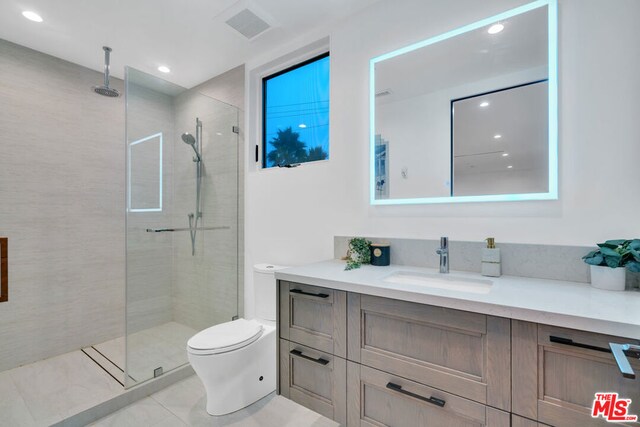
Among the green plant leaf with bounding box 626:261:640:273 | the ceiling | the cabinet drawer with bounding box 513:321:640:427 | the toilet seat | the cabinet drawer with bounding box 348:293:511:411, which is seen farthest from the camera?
the ceiling

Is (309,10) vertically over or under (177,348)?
over

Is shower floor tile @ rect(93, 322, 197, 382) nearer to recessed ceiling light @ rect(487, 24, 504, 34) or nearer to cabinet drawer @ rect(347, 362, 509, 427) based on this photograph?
cabinet drawer @ rect(347, 362, 509, 427)

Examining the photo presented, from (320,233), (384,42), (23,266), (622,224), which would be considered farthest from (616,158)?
(23,266)

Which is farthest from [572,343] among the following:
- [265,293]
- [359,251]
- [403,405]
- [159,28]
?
[159,28]

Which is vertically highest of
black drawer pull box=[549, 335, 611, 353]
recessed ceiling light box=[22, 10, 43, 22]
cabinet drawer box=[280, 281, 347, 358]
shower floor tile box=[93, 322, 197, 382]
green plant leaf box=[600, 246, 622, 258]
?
recessed ceiling light box=[22, 10, 43, 22]

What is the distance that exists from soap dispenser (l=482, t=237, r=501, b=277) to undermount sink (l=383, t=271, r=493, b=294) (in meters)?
0.07

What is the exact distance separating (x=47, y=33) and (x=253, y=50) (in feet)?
4.87

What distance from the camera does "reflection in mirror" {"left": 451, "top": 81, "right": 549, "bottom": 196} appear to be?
1.41 metres

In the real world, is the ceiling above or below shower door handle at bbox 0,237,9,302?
above

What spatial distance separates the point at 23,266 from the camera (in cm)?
234

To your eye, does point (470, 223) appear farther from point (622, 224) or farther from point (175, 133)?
point (175, 133)

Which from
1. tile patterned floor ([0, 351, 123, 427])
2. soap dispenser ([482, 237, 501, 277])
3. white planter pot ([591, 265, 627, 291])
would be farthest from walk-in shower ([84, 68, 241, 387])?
white planter pot ([591, 265, 627, 291])

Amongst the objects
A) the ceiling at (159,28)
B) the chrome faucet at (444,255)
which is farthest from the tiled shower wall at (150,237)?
the chrome faucet at (444,255)

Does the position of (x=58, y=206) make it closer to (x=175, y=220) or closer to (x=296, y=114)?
(x=175, y=220)
